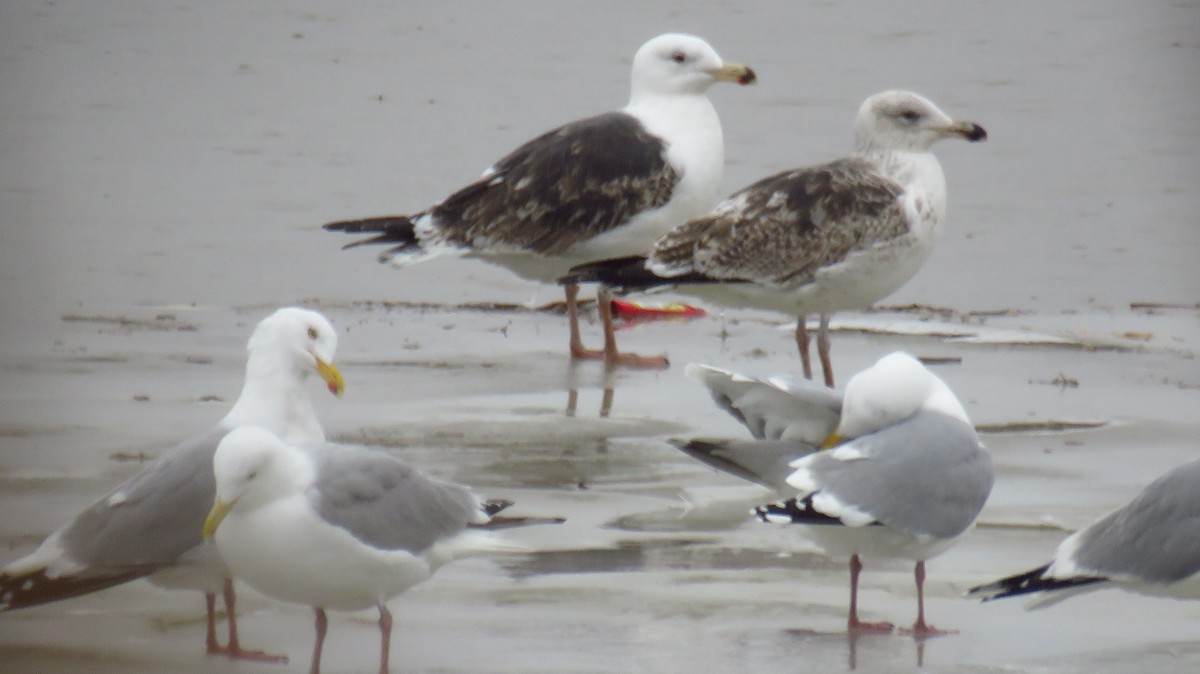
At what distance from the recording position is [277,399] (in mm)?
6656

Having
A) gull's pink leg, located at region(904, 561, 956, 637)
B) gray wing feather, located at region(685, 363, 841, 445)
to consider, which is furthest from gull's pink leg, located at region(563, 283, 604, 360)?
gull's pink leg, located at region(904, 561, 956, 637)

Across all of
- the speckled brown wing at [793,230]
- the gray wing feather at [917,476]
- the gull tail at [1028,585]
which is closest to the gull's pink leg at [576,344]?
→ the speckled brown wing at [793,230]

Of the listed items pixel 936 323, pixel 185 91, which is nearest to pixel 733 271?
pixel 936 323

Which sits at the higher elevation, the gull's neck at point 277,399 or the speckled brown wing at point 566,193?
the gull's neck at point 277,399

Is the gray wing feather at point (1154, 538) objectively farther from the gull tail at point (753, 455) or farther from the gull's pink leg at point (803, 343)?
the gull's pink leg at point (803, 343)

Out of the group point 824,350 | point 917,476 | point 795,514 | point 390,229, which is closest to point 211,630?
point 795,514

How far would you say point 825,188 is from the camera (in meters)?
9.89

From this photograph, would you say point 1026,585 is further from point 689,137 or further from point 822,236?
point 689,137

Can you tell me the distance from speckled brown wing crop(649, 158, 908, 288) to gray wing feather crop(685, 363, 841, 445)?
2963mm

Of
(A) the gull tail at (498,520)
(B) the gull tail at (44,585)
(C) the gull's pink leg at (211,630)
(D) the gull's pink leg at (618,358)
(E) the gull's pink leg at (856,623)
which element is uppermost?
(A) the gull tail at (498,520)

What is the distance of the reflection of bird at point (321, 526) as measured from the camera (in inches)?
220

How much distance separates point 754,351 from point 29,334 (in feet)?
Result: 11.4

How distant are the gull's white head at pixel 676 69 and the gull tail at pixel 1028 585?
5994 millimetres

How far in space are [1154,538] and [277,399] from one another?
2.64m
